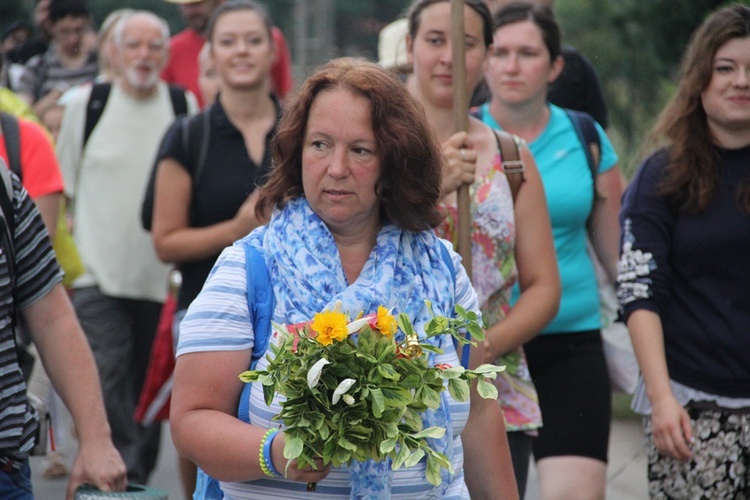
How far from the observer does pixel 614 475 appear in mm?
7914

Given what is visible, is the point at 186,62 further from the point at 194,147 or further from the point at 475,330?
the point at 475,330

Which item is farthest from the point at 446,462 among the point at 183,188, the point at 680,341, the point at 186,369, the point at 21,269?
the point at 183,188

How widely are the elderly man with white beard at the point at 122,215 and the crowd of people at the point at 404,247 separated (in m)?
0.01

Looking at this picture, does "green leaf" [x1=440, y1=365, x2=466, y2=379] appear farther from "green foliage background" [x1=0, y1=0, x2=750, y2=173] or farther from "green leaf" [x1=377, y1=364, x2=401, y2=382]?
"green foliage background" [x1=0, y1=0, x2=750, y2=173]

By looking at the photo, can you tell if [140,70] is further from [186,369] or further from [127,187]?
[186,369]

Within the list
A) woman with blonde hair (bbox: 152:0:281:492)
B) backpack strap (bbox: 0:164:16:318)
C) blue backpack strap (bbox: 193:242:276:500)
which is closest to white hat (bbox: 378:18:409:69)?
woman with blonde hair (bbox: 152:0:281:492)

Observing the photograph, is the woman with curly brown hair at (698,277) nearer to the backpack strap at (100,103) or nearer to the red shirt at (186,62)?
the backpack strap at (100,103)

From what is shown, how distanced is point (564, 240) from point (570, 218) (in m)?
0.09

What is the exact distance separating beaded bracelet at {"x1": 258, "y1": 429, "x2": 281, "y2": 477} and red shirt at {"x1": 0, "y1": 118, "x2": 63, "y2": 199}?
6.75ft

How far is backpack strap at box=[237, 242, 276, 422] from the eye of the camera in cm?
320

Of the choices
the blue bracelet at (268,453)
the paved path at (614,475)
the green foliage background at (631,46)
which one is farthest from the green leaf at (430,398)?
the green foliage background at (631,46)

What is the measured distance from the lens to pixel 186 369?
3168 millimetres

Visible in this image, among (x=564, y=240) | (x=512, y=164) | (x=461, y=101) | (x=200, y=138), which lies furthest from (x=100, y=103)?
(x=461, y=101)

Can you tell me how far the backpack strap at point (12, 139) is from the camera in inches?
186
